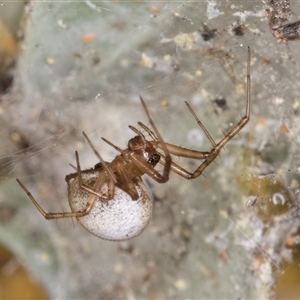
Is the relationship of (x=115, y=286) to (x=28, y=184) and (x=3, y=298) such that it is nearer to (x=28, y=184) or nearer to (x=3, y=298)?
(x=3, y=298)

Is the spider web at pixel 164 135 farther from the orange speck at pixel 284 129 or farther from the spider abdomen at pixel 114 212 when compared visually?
the spider abdomen at pixel 114 212

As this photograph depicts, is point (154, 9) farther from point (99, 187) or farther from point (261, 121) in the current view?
point (99, 187)

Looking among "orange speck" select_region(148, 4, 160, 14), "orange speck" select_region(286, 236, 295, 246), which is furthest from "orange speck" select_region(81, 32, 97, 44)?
"orange speck" select_region(286, 236, 295, 246)

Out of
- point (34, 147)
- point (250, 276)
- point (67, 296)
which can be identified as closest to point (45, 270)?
point (67, 296)

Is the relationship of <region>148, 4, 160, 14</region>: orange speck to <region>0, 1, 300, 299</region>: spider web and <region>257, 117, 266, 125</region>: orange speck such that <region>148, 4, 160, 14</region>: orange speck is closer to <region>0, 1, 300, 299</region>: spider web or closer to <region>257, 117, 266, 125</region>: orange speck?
<region>0, 1, 300, 299</region>: spider web

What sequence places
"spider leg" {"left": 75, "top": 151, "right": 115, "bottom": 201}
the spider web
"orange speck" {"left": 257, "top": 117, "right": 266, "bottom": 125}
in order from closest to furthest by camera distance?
"spider leg" {"left": 75, "top": 151, "right": 115, "bottom": 201} → the spider web → "orange speck" {"left": 257, "top": 117, "right": 266, "bottom": 125}

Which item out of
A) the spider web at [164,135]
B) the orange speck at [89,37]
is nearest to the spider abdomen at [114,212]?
the spider web at [164,135]
